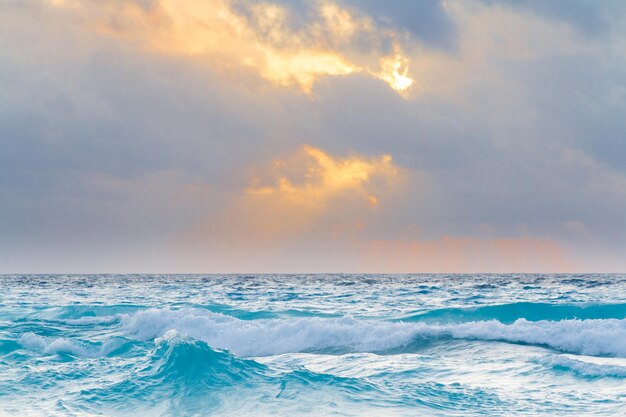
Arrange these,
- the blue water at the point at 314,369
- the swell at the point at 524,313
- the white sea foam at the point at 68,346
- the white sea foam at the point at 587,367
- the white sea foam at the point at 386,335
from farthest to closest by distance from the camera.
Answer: the swell at the point at 524,313, the white sea foam at the point at 68,346, the white sea foam at the point at 386,335, the white sea foam at the point at 587,367, the blue water at the point at 314,369

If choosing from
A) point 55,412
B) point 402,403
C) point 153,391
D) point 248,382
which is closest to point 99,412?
point 55,412

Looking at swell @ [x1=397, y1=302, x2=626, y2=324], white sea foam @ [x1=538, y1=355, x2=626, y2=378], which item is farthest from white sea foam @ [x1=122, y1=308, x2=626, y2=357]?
swell @ [x1=397, y1=302, x2=626, y2=324]

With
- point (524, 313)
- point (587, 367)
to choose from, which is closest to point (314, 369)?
point (587, 367)

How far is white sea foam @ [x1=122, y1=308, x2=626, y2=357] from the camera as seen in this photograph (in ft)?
57.4

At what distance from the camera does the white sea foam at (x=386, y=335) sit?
688 inches

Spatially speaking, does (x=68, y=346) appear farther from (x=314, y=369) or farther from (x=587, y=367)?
(x=587, y=367)

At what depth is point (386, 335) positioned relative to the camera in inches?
733

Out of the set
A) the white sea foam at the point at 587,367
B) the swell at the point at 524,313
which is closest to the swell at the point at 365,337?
the white sea foam at the point at 587,367

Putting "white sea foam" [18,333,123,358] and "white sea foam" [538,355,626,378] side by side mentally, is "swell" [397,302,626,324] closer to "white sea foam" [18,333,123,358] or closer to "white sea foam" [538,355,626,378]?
"white sea foam" [538,355,626,378]

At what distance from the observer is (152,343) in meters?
19.6

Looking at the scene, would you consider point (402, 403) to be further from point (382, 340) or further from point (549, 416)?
point (382, 340)

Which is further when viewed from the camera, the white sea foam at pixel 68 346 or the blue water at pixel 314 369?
the white sea foam at pixel 68 346

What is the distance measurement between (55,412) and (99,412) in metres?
0.78

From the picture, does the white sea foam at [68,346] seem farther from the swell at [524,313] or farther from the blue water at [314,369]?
the swell at [524,313]
